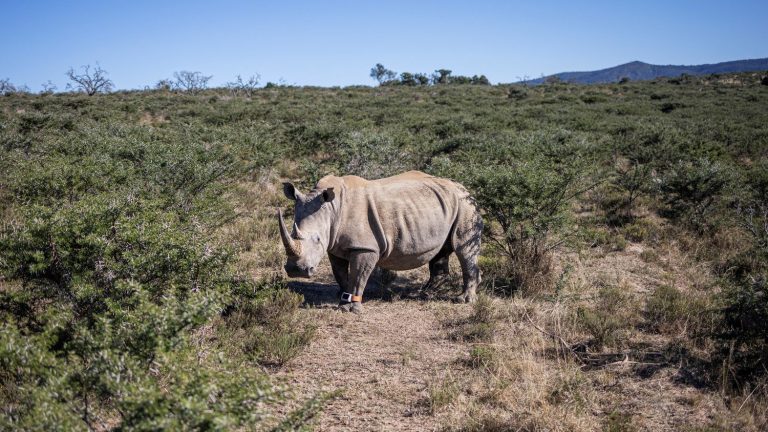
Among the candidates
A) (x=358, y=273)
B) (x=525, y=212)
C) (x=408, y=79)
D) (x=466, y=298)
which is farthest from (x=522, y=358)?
(x=408, y=79)

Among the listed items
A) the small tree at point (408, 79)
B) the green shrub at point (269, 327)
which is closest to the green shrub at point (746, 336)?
the green shrub at point (269, 327)

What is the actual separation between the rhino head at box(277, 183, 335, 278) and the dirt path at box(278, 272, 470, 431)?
0.78 m

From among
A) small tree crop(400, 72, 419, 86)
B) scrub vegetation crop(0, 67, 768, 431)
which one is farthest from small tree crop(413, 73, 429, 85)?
scrub vegetation crop(0, 67, 768, 431)

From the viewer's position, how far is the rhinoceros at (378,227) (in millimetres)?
5844

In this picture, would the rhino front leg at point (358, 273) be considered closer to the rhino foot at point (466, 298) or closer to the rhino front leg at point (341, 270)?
the rhino front leg at point (341, 270)

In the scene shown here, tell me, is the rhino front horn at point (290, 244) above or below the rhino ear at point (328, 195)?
below

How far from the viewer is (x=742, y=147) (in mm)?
17359

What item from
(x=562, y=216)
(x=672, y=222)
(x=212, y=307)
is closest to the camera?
(x=212, y=307)

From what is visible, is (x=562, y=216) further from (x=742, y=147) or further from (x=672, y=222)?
(x=742, y=147)

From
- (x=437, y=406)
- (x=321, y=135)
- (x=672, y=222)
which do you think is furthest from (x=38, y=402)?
(x=321, y=135)

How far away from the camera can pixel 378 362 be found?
5.10 m

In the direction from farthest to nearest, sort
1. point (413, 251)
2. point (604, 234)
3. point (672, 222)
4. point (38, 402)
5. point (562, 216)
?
point (672, 222)
point (604, 234)
point (562, 216)
point (413, 251)
point (38, 402)

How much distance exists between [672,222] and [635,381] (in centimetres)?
680

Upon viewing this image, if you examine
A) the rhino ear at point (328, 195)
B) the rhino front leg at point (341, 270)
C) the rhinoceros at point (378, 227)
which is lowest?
the rhino front leg at point (341, 270)
